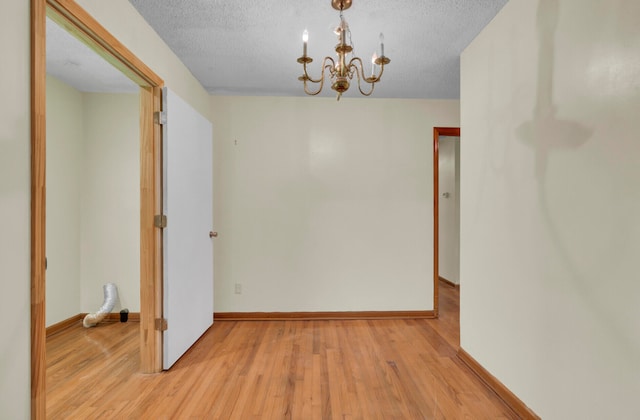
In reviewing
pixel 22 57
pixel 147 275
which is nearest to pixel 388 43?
pixel 22 57

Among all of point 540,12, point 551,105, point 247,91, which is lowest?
point 551,105

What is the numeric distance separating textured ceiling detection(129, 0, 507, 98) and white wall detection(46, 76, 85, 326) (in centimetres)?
144

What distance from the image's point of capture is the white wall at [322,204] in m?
3.39

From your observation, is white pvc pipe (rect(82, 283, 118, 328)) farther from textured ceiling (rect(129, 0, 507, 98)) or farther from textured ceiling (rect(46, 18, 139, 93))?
textured ceiling (rect(129, 0, 507, 98))

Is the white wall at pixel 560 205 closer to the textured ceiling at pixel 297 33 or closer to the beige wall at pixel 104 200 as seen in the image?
the textured ceiling at pixel 297 33

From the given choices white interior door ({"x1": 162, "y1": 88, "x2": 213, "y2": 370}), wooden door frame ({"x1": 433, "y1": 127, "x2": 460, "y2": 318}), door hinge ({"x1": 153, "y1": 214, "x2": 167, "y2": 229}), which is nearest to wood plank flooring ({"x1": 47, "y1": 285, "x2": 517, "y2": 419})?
white interior door ({"x1": 162, "y1": 88, "x2": 213, "y2": 370})

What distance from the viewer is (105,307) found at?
3229mm

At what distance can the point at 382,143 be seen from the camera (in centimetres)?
345

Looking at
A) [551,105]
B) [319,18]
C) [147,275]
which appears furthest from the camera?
[147,275]

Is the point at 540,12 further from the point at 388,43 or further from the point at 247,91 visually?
the point at 247,91

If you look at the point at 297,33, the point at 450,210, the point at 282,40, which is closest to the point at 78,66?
the point at 282,40

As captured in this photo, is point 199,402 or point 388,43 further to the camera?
point 388,43

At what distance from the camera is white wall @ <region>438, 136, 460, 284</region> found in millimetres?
4945

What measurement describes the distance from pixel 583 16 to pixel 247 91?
8.87 ft
